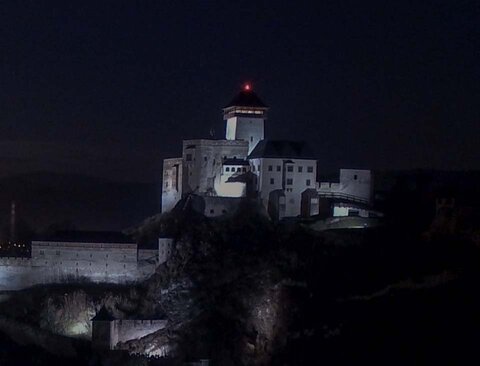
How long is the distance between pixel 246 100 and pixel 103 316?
24.3 meters

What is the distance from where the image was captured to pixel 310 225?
254 ft

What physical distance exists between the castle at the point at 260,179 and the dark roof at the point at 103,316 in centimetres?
1404

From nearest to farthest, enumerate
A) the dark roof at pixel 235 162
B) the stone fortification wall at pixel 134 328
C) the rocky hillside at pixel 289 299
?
the rocky hillside at pixel 289 299 < the stone fortification wall at pixel 134 328 < the dark roof at pixel 235 162

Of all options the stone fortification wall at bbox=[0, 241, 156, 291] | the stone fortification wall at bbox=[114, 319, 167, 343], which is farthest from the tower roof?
the stone fortification wall at bbox=[114, 319, 167, 343]

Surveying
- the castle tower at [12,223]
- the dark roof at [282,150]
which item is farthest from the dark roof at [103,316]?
the castle tower at [12,223]

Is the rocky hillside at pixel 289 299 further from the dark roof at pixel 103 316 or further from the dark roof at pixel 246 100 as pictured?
the dark roof at pixel 246 100

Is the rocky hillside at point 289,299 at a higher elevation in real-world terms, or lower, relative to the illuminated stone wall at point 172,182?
lower

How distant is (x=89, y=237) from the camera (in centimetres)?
7531

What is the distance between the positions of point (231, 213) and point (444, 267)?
1475 cm

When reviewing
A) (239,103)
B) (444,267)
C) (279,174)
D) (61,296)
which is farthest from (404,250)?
(61,296)

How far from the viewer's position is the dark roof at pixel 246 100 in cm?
8406

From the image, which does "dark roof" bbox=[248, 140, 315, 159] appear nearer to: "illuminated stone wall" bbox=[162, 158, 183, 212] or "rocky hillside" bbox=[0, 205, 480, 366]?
"rocky hillside" bbox=[0, 205, 480, 366]

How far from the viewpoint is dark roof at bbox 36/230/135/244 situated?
7450cm

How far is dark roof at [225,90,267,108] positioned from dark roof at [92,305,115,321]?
→ 2287cm
